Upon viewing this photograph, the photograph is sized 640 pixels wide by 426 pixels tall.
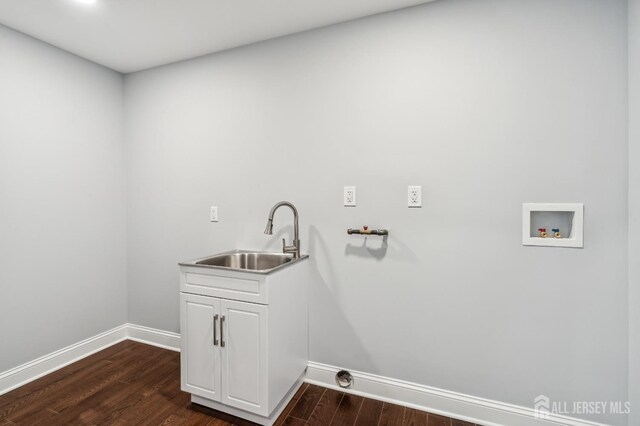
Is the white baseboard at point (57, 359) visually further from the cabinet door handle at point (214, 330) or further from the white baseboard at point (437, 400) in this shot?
the white baseboard at point (437, 400)

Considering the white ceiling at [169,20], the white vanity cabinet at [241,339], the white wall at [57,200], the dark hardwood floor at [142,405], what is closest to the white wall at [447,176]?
the white ceiling at [169,20]

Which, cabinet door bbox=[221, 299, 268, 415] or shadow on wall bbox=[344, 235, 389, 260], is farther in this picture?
shadow on wall bbox=[344, 235, 389, 260]

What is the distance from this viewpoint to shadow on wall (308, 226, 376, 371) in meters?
2.05

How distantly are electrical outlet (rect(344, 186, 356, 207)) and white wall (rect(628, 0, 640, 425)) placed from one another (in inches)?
54.4

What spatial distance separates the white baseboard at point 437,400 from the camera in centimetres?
167

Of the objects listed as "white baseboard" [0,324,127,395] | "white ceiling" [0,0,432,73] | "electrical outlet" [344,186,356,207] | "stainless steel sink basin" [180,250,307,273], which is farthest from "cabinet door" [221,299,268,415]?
"white ceiling" [0,0,432,73]

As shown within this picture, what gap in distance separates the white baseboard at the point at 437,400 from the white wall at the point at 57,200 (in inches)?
78.4

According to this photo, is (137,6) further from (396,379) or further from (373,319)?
(396,379)

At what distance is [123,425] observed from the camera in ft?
5.71

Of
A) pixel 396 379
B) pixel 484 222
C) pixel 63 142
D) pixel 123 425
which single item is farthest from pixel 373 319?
pixel 63 142

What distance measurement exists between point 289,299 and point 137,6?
6.64ft

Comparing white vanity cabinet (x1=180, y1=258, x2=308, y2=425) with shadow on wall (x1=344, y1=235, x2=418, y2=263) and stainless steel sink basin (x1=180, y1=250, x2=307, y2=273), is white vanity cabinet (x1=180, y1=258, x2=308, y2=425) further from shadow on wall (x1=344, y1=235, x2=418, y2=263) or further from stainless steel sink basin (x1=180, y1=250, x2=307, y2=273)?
shadow on wall (x1=344, y1=235, x2=418, y2=263)

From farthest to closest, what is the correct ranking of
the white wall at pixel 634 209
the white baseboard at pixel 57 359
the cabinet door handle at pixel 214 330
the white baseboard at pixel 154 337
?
the white baseboard at pixel 154 337
the white baseboard at pixel 57 359
the cabinet door handle at pixel 214 330
the white wall at pixel 634 209

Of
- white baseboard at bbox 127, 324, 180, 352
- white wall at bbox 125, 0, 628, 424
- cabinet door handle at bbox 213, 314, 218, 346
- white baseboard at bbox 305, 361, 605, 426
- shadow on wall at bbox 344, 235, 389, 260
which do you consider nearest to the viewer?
white wall at bbox 125, 0, 628, 424
